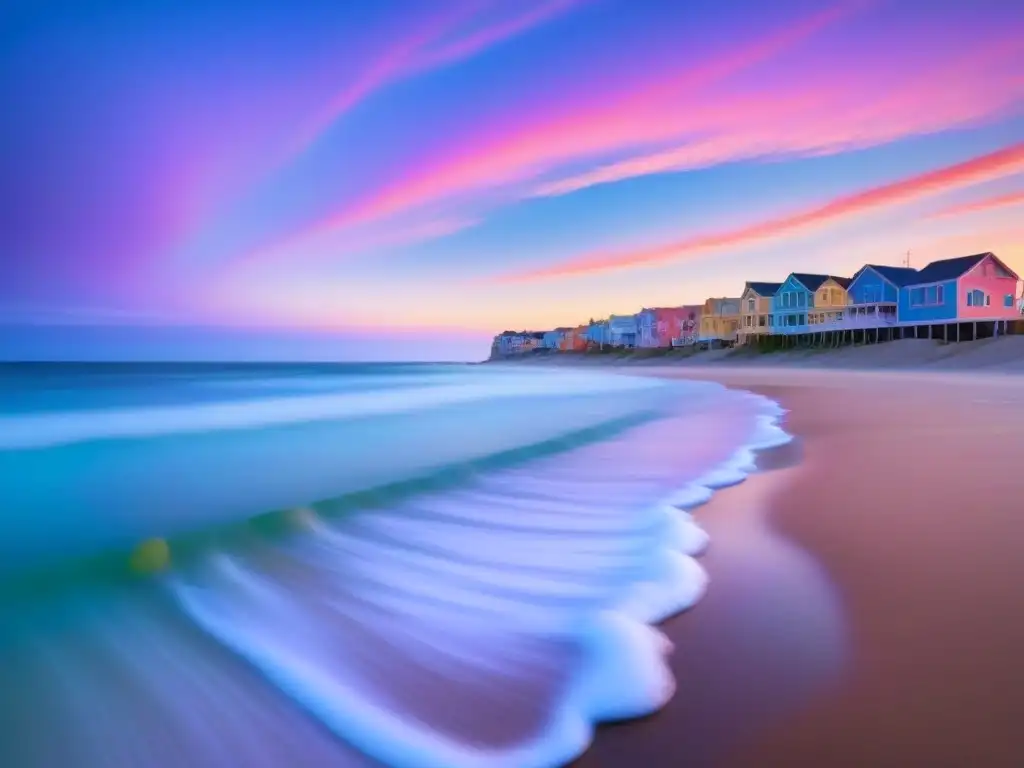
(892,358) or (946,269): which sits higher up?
(946,269)

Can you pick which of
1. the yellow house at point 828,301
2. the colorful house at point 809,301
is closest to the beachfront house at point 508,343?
the colorful house at point 809,301

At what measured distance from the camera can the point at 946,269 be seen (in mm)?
40969

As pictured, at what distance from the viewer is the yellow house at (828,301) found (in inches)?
2004

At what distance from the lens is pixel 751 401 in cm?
1784

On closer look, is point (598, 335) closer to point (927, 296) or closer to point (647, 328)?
point (647, 328)

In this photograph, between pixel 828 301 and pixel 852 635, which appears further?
pixel 828 301

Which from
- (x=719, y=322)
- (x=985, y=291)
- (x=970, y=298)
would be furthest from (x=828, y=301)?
(x=719, y=322)

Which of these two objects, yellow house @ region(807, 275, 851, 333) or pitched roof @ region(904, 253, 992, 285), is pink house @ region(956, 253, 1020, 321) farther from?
yellow house @ region(807, 275, 851, 333)

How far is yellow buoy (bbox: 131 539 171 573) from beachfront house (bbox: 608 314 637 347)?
294 ft

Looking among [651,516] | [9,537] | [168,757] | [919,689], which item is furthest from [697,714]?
[9,537]

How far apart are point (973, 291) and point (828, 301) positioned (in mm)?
12466

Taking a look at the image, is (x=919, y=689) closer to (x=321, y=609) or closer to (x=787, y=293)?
(x=321, y=609)

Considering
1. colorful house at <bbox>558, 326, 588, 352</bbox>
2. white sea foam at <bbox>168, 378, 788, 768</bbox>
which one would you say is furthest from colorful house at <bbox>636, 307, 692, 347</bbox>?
white sea foam at <bbox>168, 378, 788, 768</bbox>

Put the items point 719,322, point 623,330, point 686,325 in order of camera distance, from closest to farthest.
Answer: point 719,322 → point 686,325 → point 623,330
